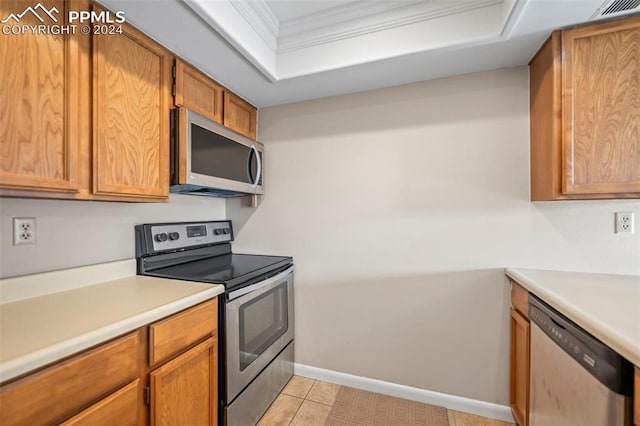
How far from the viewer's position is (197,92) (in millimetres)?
1692

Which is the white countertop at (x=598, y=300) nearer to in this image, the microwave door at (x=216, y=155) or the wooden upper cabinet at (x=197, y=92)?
the microwave door at (x=216, y=155)

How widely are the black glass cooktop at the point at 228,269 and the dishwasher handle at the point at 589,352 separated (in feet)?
4.76

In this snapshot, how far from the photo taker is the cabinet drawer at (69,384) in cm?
70

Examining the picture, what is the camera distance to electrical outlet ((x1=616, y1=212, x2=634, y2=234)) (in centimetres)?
151

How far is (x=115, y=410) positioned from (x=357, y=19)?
6.98 feet

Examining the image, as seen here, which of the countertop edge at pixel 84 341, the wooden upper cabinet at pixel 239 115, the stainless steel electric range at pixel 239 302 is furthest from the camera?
the wooden upper cabinet at pixel 239 115

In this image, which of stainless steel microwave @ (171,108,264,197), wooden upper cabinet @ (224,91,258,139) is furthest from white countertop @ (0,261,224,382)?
wooden upper cabinet @ (224,91,258,139)

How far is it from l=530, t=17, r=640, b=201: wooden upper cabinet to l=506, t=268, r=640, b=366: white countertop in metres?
0.43

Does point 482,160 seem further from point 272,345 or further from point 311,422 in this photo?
point 311,422

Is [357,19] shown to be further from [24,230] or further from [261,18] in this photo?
[24,230]

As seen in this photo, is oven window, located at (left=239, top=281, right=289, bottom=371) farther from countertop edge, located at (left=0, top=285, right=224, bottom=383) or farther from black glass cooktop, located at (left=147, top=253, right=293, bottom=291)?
countertop edge, located at (left=0, top=285, right=224, bottom=383)

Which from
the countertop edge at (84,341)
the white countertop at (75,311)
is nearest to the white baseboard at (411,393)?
the white countertop at (75,311)

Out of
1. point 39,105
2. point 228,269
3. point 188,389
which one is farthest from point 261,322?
point 39,105

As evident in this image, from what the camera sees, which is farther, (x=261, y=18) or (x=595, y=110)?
(x=261, y=18)
